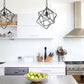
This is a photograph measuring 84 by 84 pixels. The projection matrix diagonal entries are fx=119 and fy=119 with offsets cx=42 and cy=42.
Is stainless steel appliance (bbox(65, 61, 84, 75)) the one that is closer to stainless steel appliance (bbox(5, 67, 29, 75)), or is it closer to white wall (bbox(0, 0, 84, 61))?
white wall (bbox(0, 0, 84, 61))

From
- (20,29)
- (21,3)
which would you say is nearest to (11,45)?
(20,29)

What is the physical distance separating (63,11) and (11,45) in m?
1.83

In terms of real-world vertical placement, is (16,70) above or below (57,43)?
below

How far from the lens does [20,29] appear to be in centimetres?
313

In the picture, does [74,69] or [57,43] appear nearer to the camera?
[74,69]

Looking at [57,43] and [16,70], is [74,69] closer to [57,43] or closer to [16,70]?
[57,43]

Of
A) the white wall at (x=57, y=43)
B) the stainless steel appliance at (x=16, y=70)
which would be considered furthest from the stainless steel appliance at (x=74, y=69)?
the stainless steel appliance at (x=16, y=70)

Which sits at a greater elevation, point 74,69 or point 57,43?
point 57,43

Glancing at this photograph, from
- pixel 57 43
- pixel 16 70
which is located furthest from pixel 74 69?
pixel 16 70

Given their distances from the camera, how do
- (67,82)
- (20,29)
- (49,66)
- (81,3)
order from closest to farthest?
(67,82)
(49,66)
(20,29)
(81,3)

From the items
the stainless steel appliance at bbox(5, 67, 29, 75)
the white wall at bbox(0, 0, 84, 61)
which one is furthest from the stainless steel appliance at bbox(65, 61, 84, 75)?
the stainless steel appliance at bbox(5, 67, 29, 75)

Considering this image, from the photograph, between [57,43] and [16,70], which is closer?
[16,70]

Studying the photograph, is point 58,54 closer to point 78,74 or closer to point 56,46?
point 56,46

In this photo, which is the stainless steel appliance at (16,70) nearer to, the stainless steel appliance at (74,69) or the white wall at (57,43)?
the white wall at (57,43)
